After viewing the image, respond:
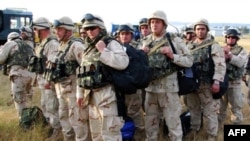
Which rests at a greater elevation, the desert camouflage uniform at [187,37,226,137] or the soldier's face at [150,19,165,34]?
the soldier's face at [150,19,165,34]

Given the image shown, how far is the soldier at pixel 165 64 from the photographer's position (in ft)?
17.1

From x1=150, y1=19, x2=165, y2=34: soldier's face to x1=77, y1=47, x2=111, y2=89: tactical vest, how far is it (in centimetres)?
117

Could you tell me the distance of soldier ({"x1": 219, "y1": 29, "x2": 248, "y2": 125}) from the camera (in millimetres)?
6719

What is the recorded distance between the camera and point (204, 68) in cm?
607

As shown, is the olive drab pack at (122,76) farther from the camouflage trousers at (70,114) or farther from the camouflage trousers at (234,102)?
the camouflage trousers at (234,102)

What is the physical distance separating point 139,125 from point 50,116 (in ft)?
4.97

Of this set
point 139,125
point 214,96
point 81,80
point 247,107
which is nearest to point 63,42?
point 81,80

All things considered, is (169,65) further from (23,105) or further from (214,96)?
(23,105)

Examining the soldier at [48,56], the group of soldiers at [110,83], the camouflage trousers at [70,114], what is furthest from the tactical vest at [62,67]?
the soldier at [48,56]

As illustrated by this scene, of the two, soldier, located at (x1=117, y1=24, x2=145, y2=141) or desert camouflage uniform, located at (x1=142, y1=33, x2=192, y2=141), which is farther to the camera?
soldier, located at (x1=117, y1=24, x2=145, y2=141)

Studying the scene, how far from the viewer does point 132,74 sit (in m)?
4.33

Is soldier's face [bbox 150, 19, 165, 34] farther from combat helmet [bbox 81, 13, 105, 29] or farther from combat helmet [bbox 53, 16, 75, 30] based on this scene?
combat helmet [bbox 53, 16, 75, 30]

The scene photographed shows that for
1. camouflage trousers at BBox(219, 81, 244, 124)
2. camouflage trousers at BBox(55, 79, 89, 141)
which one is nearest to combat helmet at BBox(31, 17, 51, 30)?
camouflage trousers at BBox(55, 79, 89, 141)

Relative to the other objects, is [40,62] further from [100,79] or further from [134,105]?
[100,79]
